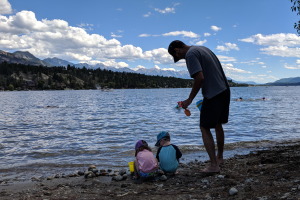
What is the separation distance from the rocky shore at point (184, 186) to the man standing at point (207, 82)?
3.06 feet

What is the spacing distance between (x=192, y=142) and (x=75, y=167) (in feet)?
21.5

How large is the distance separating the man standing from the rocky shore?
932mm

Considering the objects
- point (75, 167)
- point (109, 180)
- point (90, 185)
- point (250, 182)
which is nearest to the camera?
point (250, 182)

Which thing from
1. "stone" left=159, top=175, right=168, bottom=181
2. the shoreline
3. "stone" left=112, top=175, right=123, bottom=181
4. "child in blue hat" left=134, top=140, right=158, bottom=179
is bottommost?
the shoreline

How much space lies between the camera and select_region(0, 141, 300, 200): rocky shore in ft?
17.6

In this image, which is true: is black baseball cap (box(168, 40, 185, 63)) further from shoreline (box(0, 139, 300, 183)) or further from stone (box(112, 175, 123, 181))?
shoreline (box(0, 139, 300, 183))

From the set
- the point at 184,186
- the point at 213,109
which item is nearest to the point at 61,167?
the point at 184,186

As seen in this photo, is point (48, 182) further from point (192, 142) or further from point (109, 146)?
point (192, 142)

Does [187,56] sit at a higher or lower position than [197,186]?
higher

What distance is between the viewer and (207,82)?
22.5 ft

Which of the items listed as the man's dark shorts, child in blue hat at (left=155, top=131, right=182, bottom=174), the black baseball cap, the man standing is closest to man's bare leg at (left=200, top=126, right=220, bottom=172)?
the man standing

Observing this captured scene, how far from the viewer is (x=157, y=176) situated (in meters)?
7.30

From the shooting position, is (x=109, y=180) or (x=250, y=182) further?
(x=109, y=180)

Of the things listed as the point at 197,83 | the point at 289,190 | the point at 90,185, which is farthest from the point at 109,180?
the point at 289,190
